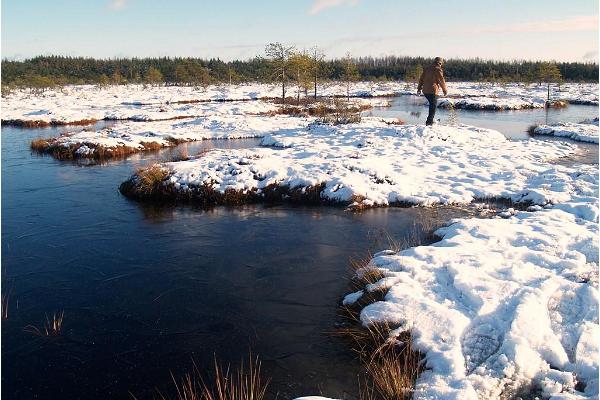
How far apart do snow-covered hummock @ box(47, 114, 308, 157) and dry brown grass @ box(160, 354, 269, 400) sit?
17820 millimetres

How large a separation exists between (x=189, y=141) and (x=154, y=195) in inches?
496

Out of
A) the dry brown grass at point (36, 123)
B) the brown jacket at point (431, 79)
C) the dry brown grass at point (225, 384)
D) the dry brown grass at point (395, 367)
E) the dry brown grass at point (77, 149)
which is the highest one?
the brown jacket at point (431, 79)

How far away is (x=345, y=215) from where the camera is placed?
12.0 metres

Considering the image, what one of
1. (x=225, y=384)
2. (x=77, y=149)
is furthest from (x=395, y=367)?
(x=77, y=149)

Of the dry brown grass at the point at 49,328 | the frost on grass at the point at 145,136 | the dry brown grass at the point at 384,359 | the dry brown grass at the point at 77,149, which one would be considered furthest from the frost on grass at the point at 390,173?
the dry brown grass at the point at 49,328

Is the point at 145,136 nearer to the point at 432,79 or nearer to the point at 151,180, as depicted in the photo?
the point at 151,180

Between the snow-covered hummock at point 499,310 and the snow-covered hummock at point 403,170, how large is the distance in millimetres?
4300

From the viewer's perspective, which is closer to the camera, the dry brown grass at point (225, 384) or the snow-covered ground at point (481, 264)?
the dry brown grass at point (225, 384)

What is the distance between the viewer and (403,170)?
15281mm

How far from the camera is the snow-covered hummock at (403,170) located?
→ 13.0 metres

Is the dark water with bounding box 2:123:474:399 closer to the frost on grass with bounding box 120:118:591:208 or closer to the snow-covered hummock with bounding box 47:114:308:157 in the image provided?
the frost on grass with bounding box 120:118:591:208

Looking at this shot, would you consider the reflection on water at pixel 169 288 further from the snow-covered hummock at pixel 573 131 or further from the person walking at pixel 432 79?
the snow-covered hummock at pixel 573 131

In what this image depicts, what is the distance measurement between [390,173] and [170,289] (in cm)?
923

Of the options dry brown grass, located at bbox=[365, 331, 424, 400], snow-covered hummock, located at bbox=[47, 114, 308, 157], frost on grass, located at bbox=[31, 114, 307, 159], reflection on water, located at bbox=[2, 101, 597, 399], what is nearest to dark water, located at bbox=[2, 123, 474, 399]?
reflection on water, located at bbox=[2, 101, 597, 399]
